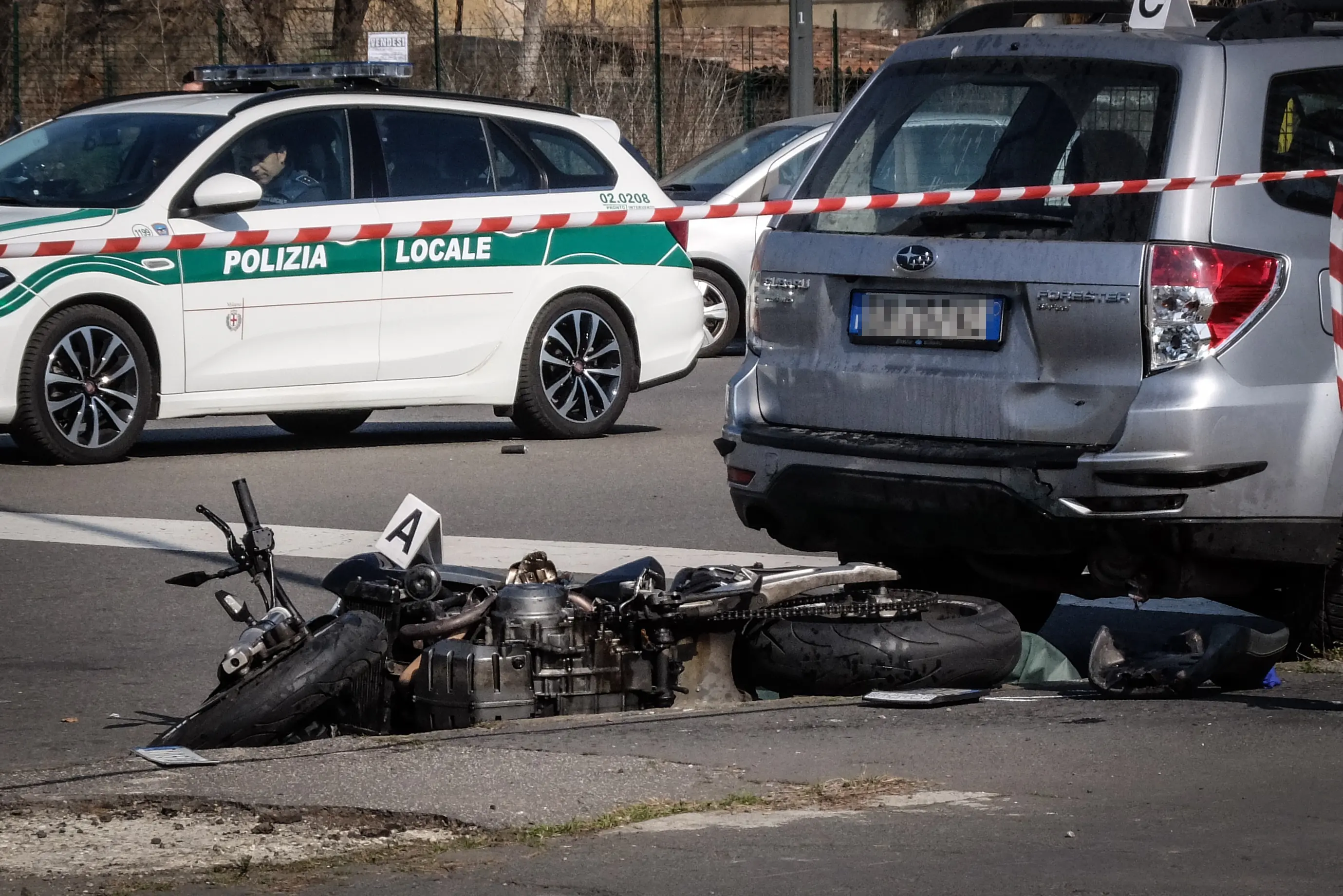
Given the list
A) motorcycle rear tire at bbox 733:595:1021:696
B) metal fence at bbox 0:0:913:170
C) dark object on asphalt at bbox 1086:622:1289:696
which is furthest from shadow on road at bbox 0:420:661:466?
metal fence at bbox 0:0:913:170

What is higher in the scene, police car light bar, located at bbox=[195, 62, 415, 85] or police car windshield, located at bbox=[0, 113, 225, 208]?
police car light bar, located at bbox=[195, 62, 415, 85]

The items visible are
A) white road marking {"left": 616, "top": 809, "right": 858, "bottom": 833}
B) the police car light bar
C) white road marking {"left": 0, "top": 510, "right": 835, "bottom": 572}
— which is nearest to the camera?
white road marking {"left": 616, "top": 809, "right": 858, "bottom": 833}

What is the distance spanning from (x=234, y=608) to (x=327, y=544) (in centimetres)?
301

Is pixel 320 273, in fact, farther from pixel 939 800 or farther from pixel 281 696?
pixel 939 800

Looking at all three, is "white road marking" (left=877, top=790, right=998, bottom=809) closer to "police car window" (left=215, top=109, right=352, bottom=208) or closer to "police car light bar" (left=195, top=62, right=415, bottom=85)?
"police car window" (left=215, top=109, right=352, bottom=208)

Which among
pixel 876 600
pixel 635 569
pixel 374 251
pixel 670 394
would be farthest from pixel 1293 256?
pixel 670 394

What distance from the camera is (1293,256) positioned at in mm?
5711

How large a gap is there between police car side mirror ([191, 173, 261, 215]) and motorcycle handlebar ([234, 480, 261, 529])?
4.83m

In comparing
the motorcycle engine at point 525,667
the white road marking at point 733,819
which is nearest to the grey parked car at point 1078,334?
the motorcycle engine at point 525,667

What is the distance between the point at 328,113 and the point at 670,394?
12.3ft

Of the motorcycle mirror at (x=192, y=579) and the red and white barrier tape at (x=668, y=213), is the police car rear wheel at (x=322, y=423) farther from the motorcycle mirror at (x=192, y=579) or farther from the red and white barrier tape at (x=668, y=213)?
the motorcycle mirror at (x=192, y=579)

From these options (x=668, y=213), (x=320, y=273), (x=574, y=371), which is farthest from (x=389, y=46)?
(x=668, y=213)

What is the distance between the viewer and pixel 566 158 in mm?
11992

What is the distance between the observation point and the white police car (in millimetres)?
10336
